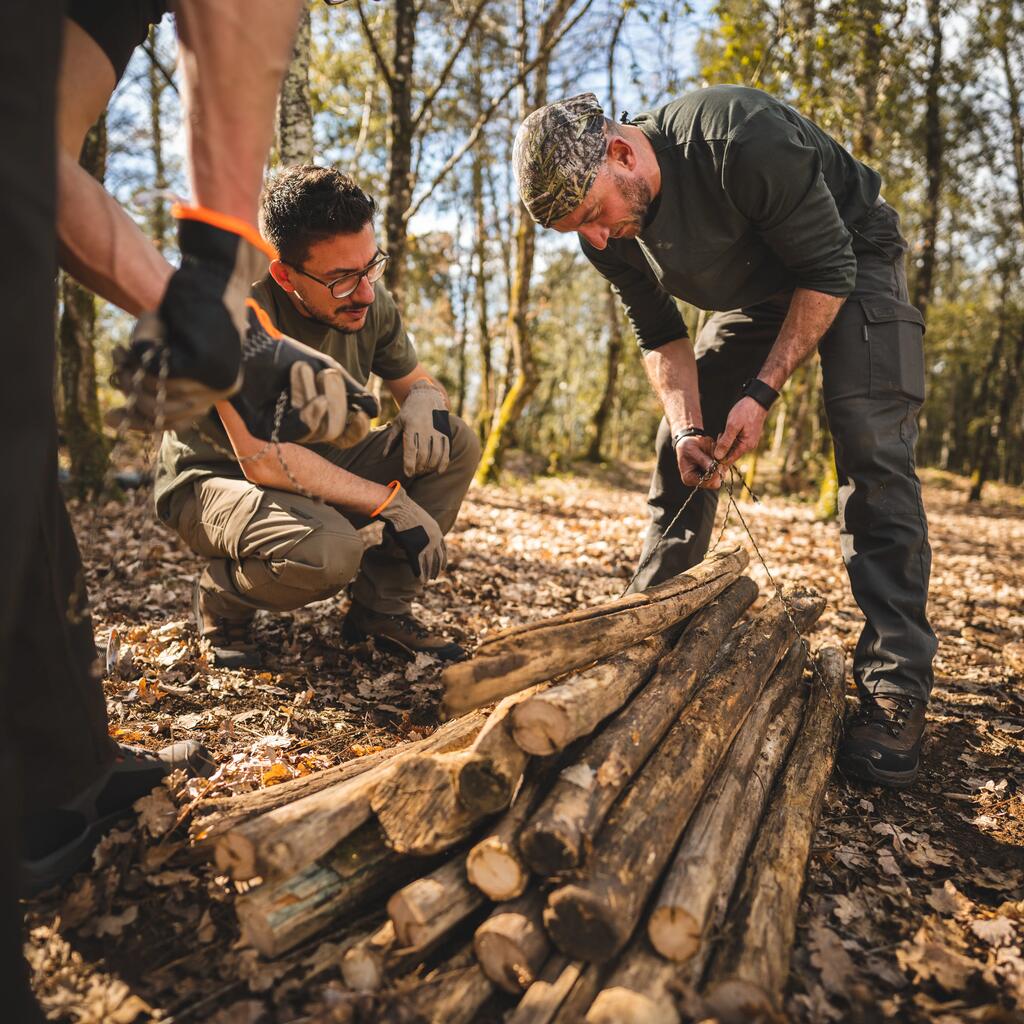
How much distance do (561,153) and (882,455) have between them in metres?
1.93

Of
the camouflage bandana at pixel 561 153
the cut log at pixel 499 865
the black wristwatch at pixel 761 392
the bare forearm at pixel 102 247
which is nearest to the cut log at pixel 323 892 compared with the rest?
the cut log at pixel 499 865

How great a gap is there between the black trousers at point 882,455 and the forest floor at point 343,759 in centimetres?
60

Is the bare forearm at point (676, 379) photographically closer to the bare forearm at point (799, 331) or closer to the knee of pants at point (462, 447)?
the bare forearm at point (799, 331)

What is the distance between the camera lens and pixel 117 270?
5.50ft

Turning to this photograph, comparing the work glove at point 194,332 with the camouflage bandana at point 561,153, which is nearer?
the work glove at point 194,332

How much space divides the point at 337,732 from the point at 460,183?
19.4m

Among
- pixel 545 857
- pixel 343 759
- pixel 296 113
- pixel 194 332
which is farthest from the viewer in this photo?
pixel 296 113

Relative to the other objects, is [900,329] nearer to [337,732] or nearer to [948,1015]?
[948,1015]

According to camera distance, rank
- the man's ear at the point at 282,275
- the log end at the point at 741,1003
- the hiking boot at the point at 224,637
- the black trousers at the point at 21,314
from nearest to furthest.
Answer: the black trousers at the point at 21,314, the log end at the point at 741,1003, the man's ear at the point at 282,275, the hiking boot at the point at 224,637

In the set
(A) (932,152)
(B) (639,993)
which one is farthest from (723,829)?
(A) (932,152)

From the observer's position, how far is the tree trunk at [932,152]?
11156 millimetres

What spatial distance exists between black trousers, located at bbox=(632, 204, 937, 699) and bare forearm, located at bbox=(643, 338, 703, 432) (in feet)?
2.29

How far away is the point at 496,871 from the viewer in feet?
5.79

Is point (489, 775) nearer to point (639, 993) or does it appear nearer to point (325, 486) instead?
point (639, 993)
